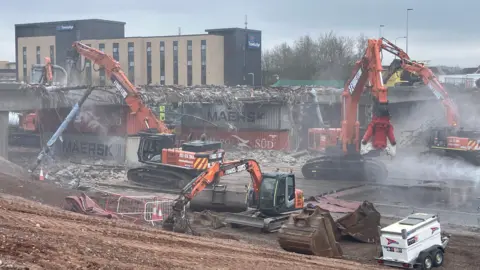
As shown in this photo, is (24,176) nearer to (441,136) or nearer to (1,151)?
(1,151)

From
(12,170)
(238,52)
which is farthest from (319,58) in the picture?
(12,170)

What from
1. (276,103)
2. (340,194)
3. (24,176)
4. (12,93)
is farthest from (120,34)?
→ (340,194)

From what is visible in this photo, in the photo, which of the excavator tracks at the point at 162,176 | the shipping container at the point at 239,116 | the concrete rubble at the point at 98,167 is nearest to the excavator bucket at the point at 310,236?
the excavator tracks at the point at 162,176

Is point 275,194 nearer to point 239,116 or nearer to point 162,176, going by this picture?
point 162,176

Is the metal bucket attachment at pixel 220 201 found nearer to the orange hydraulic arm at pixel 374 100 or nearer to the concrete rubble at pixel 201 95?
the orange hydraulic arm at pixel 374 100

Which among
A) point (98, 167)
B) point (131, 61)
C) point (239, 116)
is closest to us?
point (98, 167)

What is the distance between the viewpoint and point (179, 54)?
6981 centimetres

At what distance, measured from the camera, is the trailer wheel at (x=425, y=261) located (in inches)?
593

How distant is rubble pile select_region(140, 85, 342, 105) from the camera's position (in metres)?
40.4

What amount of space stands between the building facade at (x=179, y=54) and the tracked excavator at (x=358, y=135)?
3749cm

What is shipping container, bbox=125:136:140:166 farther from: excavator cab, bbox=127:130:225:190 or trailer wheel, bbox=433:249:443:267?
trailer wheel, bbox=433:249:443:267

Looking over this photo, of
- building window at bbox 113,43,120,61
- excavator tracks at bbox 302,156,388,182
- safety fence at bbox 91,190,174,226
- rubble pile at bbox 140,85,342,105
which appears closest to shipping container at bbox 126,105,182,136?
rubble pile at bbox 140,85,342,105

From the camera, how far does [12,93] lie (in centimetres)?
3434

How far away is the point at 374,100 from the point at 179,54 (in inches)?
1811
